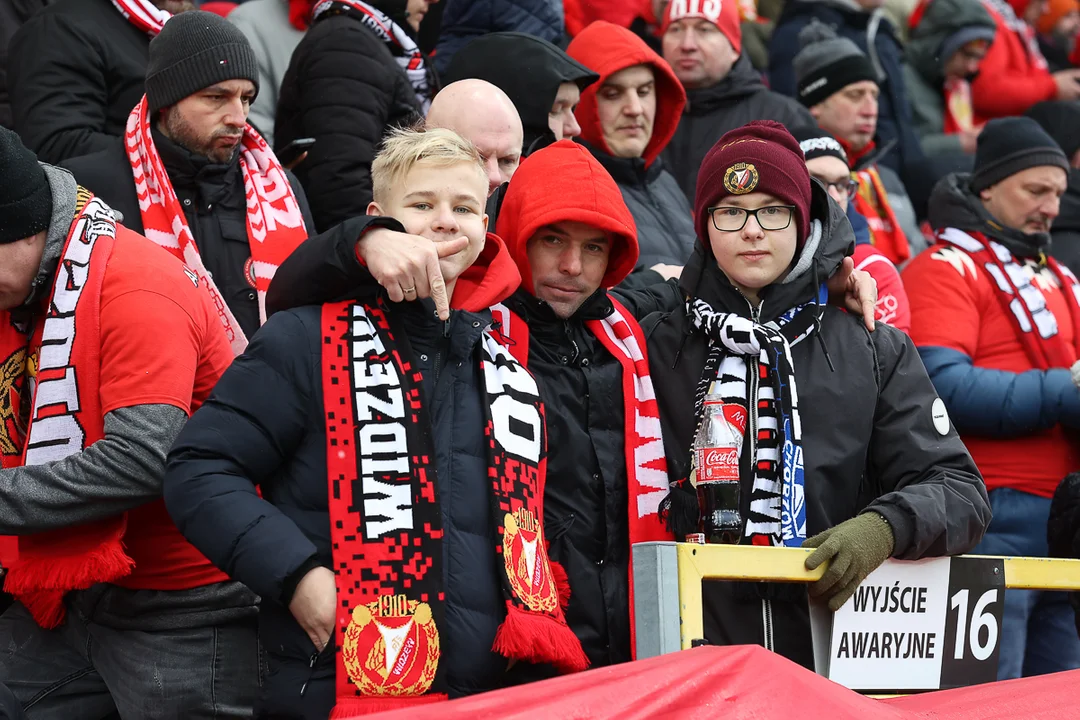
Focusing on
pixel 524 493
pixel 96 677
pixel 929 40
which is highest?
pixel 929 40

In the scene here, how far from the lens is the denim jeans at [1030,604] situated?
17.0 ft

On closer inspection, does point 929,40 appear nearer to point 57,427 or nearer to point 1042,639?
point 1042,639

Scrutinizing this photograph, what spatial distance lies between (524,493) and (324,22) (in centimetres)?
277

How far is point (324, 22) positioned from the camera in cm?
542

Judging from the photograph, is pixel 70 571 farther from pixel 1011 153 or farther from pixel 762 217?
pixel 1011 153

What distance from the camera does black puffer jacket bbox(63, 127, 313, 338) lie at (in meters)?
4.50

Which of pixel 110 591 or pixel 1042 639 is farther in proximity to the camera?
pixel 1042 639

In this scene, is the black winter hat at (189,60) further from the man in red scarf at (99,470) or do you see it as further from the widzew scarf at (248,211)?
the man in red scarf at (99,470)

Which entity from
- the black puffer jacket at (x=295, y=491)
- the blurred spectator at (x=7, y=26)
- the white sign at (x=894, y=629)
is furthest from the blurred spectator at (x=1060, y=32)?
the black puffer jacket at (x=295, y=491)

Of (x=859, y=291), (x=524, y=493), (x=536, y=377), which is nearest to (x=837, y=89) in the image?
(x=859, y=291)

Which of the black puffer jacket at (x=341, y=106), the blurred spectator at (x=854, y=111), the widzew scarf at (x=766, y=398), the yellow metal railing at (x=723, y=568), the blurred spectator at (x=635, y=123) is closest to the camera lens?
the yellow metal railing at (x=723, y=568)

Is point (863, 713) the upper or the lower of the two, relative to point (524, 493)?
lower

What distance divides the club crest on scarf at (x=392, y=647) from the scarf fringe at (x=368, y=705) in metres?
0.01

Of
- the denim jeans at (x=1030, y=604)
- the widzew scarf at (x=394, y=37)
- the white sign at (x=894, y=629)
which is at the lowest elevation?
the denim jeans at (x=1030, y=604)
